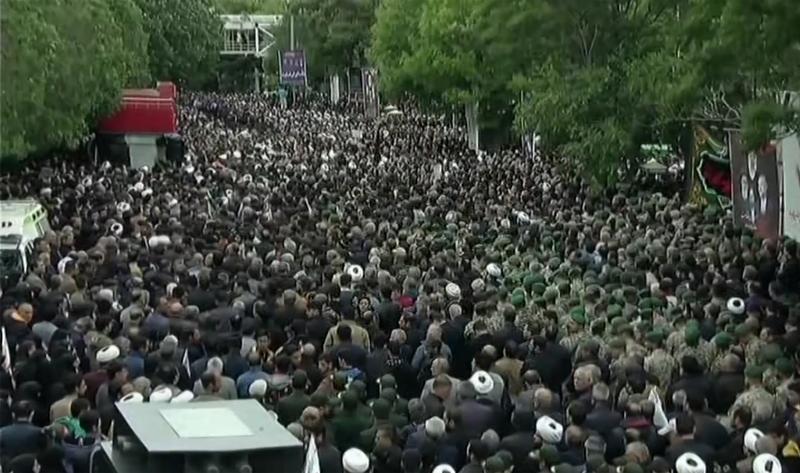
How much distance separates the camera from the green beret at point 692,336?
12180mm

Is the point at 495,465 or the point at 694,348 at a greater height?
the point at 495,465

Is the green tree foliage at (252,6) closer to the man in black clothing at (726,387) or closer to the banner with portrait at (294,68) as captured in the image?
the banner with portrait at (294,68)

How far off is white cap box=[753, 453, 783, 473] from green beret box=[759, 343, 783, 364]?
2812mm

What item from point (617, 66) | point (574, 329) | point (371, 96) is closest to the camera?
point (574, 329)

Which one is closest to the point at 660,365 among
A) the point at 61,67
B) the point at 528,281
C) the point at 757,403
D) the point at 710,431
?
the point at 757,403

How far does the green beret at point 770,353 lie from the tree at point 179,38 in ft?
176

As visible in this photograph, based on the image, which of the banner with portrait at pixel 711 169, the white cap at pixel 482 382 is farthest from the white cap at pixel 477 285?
the banner with portrait at pixel 711 169

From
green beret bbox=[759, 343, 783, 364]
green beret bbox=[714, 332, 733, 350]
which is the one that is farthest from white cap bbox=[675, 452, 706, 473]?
green beret bbox=[714, 332, 733, 350]

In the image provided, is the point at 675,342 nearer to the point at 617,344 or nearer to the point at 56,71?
the point at 617,344

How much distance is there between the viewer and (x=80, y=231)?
1938 cm

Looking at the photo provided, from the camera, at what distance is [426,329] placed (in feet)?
41.8

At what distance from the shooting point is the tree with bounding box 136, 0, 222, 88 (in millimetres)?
65062

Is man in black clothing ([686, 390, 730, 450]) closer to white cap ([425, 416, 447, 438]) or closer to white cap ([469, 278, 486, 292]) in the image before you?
white cap ([425, 416, 447, 438])

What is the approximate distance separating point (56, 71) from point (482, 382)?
61.6 feet
